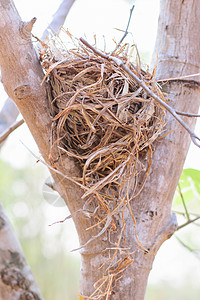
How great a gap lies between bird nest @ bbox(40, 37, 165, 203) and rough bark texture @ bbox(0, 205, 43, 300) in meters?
0.21

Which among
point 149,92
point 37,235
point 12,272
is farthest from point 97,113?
point 37,235

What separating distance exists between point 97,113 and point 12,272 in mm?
348

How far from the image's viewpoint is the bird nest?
0.53 meters

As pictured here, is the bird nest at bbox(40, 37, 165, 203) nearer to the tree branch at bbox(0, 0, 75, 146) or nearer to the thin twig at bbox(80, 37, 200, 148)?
the thin twig at bbox(80, 37, 200, 148)

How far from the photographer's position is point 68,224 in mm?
3227

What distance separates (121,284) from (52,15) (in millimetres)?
876

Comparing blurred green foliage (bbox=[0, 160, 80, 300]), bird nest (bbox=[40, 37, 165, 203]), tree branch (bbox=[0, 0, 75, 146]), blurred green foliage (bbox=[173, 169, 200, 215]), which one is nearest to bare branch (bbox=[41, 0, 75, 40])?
tree branch (bbox=[0, 0, 75, 146])

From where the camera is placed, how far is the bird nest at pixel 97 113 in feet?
1.72

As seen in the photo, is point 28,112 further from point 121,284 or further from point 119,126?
point 121,284

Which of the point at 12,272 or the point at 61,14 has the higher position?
the point at 61,14

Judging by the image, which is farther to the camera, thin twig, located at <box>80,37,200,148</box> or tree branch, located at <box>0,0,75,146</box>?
tree branch, located at <box>0,0,75,146</box>

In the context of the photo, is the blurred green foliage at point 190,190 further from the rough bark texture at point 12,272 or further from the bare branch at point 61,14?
the bare branch at point 61,14

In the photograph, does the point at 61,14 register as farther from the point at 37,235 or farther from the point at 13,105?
the point at 37,235

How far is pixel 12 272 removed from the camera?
0.60m
